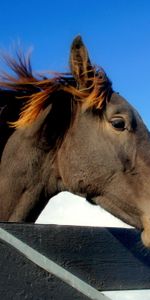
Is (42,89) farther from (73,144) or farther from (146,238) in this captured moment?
(146,238)

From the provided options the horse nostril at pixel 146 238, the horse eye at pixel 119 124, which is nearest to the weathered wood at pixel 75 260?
the horse nostril at pixel 146 238

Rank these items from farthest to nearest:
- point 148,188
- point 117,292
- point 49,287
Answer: point 148,188, point 117,292, point 49,287

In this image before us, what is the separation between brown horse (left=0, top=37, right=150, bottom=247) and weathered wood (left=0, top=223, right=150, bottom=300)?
276 millimetres

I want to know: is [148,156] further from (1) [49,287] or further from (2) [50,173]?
(1) [49,287]

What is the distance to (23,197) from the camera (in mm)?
3033

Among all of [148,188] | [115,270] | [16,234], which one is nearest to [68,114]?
[148,188]

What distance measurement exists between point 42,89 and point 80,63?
0.35 m

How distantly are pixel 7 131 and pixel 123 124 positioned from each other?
860mm

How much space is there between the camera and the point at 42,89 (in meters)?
3.25

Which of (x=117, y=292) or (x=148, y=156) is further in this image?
(x=148, y=156)

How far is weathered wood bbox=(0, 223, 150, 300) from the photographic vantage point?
178cm

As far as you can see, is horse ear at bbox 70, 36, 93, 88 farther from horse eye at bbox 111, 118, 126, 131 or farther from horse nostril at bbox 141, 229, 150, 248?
horse nostril at bbox 141, 229, 150, 248

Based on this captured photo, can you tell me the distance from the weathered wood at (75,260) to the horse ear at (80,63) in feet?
3.90

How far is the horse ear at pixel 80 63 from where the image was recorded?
312cm
